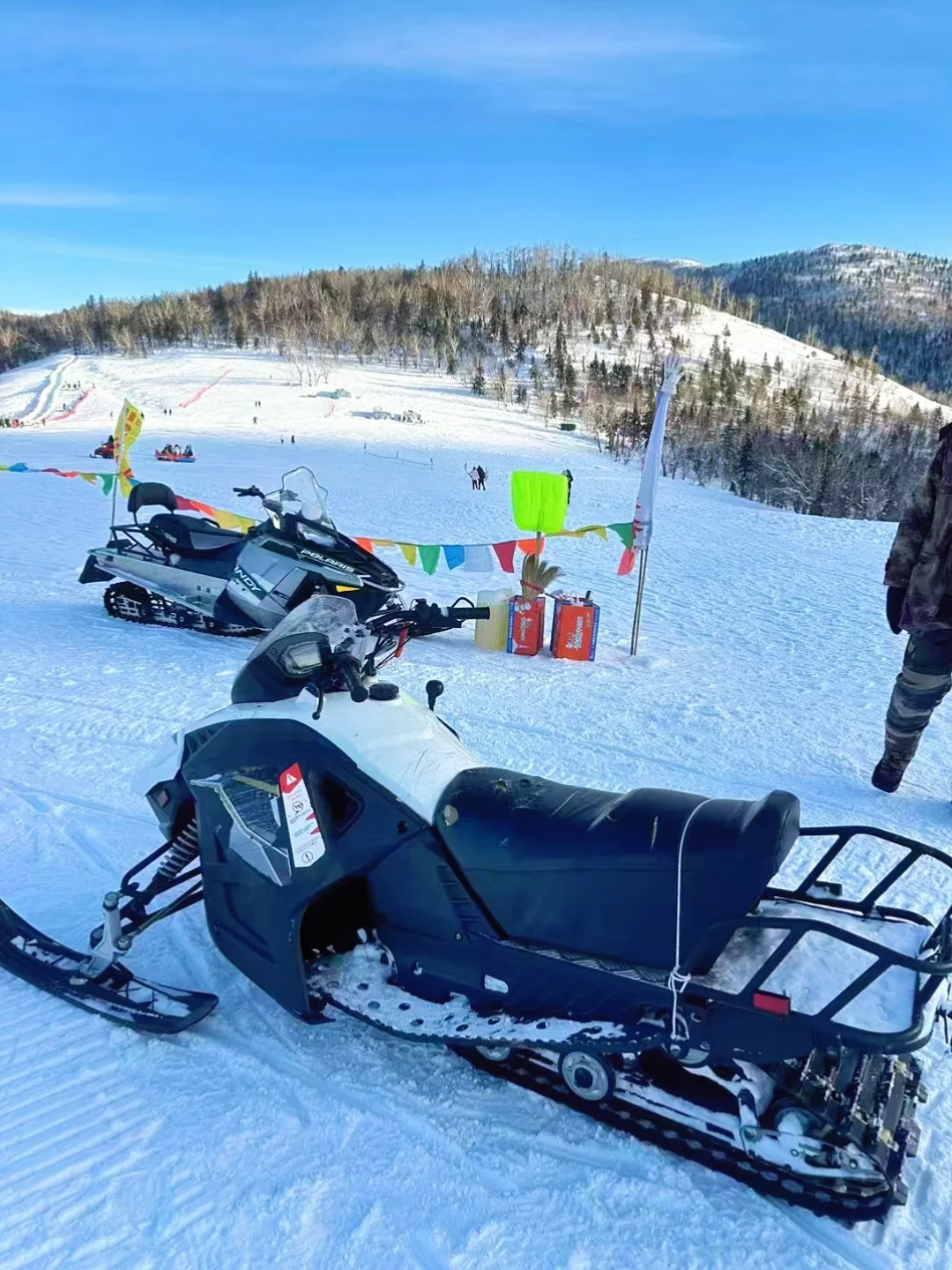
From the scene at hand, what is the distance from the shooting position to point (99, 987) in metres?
2.62

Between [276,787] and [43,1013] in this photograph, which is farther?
[43,1013]

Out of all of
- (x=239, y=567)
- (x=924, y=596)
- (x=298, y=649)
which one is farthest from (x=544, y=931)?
(x=239, y=567)

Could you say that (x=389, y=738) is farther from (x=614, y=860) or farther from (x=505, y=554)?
(x=505, y=554)

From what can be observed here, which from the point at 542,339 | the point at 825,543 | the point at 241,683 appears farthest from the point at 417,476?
the point at 542,339

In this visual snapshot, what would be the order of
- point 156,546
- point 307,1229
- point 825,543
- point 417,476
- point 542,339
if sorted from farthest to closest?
point 542,339, point 417,476, point 825,543, point 156,546, point 307,1229

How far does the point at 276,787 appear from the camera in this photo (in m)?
2.36

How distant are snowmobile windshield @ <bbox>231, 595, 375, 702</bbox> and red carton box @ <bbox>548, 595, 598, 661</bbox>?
143 inches

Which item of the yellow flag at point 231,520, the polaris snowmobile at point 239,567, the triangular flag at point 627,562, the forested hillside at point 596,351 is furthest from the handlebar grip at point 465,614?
the forested hillside at point 596,351

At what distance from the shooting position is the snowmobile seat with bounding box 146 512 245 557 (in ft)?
22.9

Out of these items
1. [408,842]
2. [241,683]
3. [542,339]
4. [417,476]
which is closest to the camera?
[408,842]

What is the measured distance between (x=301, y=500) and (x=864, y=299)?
506 feet

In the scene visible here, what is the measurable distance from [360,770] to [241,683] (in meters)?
0.52

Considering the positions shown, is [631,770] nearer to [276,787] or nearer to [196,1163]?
[276,787]

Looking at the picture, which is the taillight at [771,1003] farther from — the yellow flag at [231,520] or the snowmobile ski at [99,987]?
the yellow flag at [231,520]
